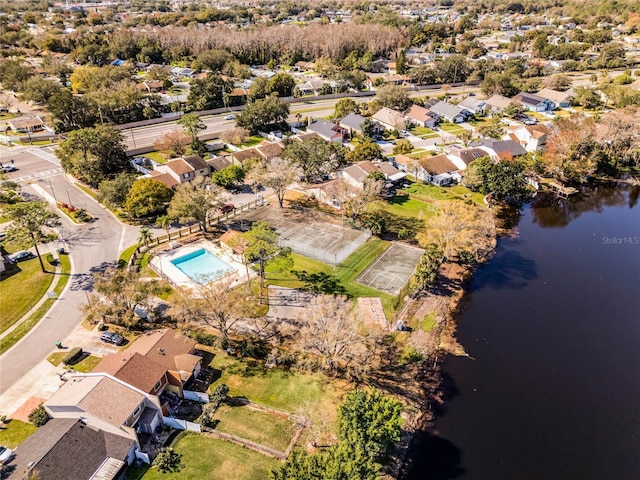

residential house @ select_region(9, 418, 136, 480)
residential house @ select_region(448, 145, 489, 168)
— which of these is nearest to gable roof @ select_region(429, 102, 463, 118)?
residential house @ select_region(448, 145, 489, 168)

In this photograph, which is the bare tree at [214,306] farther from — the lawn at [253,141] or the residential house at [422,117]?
the residential house at [422,117]

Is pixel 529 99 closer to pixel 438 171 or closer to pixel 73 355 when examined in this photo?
pixel 438 171

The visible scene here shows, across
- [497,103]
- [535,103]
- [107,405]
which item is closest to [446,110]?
[497,103]

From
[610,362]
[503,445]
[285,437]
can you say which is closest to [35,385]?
[285,437]

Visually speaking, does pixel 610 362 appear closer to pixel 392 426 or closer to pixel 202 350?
pixel 392 426

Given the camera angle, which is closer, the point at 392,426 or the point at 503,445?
the point at 392,426

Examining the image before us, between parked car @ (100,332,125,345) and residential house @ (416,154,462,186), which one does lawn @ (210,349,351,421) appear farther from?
residential house @ (416,154,462,186)

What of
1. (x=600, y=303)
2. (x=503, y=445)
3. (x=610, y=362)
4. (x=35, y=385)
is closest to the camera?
(x=503, y=445)

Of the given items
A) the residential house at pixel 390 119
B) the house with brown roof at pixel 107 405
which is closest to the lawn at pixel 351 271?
the house with brown roof at pixel 107 405
